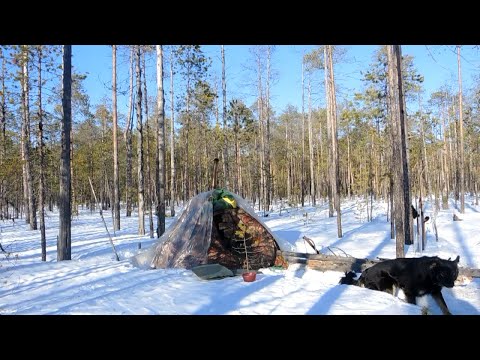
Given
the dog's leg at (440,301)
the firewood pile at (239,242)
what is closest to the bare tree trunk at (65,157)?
the firewood pile at (239,242)

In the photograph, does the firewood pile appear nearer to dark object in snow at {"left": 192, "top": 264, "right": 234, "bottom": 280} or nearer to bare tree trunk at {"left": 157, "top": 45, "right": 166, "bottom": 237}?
dark object in snow at {"left": 192, "top": 264, "right": 234, "bottom": 280}

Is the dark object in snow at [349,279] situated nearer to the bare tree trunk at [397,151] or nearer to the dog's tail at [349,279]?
the dog's tail at [349,279]

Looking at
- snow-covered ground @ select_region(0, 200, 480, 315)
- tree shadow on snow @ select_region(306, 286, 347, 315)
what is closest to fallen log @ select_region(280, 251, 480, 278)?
snow-covered ground @ select_region(0, 200, 480, 315)

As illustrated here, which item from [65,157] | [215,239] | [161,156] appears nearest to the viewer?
[215,239]

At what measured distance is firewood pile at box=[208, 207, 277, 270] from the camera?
934 cm

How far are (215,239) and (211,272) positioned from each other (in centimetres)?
180

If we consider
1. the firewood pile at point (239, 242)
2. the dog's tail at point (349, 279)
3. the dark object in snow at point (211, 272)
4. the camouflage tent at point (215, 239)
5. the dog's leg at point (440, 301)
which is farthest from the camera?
the firewood pile at point (239, 242)

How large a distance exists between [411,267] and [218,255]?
15.9ft

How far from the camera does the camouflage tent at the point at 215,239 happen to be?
9156mm

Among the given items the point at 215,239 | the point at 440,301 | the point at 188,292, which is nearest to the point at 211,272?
the point at 188,292

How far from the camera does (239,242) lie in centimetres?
1001

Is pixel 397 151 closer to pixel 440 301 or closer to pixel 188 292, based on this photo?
pixel 440 301

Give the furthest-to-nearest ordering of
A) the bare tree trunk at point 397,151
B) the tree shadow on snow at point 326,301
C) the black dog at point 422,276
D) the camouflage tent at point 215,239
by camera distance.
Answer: the camouflage tent at point 215,239, the bare tree trunk at point 397,151, the black dog at point 422,276, the tree shadow on snow at point 326,301
